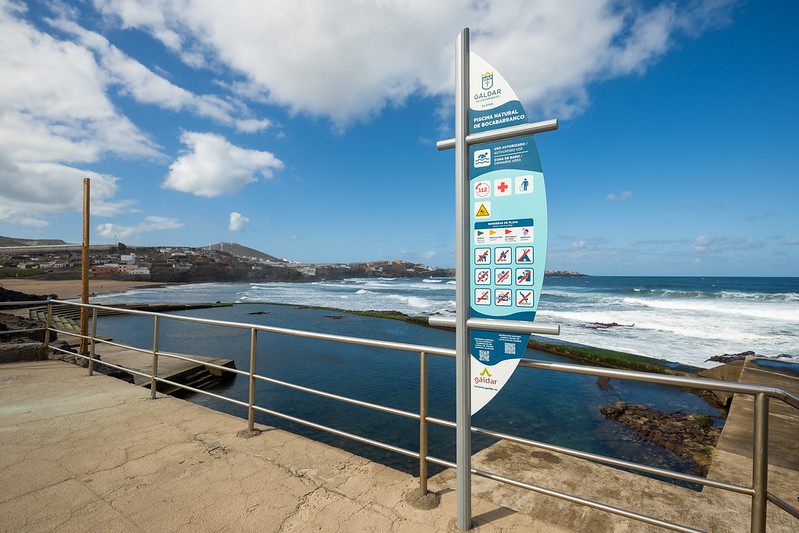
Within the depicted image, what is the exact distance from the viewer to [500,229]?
1.86 metres

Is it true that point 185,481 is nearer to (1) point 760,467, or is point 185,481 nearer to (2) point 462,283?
(2) point 462,283

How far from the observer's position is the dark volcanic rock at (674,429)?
7.31 meters

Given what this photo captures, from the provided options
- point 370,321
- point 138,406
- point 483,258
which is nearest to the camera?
point 483,258

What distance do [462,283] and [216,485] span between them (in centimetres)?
220

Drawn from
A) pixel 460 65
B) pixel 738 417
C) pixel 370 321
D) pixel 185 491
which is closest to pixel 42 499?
pixel 185 491

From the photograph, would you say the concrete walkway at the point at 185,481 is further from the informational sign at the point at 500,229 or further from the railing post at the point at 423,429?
the informational sign at the point at 500,229

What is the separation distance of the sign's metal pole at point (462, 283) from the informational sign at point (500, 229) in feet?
0.12

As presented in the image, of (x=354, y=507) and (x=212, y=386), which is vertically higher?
(x=354, y=507)

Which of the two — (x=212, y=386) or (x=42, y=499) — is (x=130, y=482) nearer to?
(x=42, y=499)

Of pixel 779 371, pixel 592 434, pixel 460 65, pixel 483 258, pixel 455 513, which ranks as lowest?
pixel 592 434

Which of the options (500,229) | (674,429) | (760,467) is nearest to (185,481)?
(500,229)

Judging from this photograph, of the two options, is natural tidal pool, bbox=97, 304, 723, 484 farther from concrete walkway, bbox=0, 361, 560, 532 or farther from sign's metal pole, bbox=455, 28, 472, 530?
sign's metal pole, bbox=455, 28, 472, 530

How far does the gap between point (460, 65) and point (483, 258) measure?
44.3 inches

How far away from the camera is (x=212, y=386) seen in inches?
459
